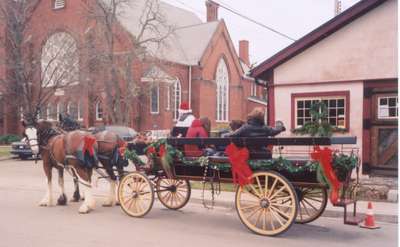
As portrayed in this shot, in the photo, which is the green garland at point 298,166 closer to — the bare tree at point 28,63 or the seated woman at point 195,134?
the seated woman at point 195,134

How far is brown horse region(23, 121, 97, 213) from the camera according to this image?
898 centimetres

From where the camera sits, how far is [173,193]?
9016 mm

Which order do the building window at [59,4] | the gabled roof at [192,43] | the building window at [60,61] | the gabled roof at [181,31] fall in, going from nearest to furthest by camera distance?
the building window at [60,61] → the gabled roof at [181,31] → the building window at [59,4] → the gabled roof at [192,43]

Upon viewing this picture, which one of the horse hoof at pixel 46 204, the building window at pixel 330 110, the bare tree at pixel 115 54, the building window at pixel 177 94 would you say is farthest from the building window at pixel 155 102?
the horse hoof at pixel 46 204

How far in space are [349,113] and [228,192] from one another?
14.0 feet

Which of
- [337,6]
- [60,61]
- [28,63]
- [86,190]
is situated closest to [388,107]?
[86,190]

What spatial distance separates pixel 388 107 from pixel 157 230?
797cm

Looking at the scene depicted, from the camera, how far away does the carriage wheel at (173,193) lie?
887 centimetres

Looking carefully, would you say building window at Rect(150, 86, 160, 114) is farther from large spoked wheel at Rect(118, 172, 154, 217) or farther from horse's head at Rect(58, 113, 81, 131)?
large spoked wheel at Rect(118, 172, 154, 217)

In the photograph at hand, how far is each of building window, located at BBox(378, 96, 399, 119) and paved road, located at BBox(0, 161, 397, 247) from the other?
194 inches

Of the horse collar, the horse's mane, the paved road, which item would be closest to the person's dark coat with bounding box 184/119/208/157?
the paved road

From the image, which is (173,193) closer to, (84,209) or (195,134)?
(195,134)

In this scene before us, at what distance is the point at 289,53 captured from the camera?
1361cm

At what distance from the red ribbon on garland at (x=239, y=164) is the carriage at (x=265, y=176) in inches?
0.6
